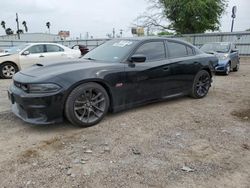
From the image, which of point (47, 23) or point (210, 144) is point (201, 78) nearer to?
point (210, 144)

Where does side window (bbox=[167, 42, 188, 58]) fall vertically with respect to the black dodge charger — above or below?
above

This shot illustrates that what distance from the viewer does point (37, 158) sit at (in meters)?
3.13

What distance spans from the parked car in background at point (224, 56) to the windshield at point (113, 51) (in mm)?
6307

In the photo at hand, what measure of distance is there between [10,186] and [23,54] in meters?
8.20

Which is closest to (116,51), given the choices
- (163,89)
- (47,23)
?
(163,89)

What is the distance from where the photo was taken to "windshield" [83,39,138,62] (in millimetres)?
4714

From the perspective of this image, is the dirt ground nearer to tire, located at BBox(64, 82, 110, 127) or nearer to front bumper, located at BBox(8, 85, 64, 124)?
tire, located at BBox(64, 82, 110, 127)

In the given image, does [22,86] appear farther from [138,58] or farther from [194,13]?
[194,13]

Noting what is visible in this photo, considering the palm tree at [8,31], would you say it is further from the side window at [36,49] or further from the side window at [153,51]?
the side window at [153,51]

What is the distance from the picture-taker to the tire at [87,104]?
390 cm

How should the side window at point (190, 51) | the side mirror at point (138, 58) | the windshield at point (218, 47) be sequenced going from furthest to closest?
the windshield at point (218, 47), the side window at point (190, 51), the side mirror at point (138, 58)

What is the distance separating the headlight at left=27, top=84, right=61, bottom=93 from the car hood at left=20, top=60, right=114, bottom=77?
0.70 ft

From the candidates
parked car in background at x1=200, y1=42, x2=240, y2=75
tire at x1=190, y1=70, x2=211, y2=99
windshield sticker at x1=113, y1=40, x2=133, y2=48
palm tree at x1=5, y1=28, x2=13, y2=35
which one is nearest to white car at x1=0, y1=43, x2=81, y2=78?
windshield sticker at x1=113, y1=40, x2=133, y2=48

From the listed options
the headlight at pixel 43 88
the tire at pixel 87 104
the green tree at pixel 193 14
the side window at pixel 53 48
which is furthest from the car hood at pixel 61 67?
the green tree at pixel 193 14
